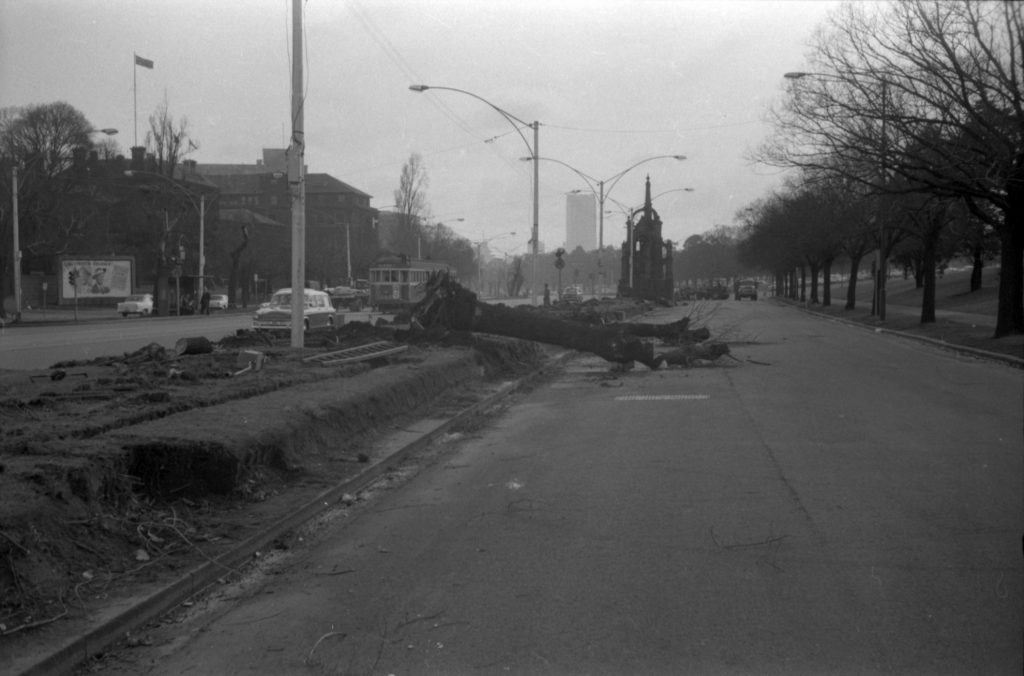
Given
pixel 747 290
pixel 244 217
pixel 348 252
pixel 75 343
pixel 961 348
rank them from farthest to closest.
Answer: pixel 747 290 → pixel 244 217 → pixel 348 252 → pixel 961 348 → pixel 75 343

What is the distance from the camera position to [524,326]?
21.4 m

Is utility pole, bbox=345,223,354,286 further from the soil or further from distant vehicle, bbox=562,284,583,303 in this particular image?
the soil

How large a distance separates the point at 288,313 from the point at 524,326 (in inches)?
398

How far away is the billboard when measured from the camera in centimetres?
5219

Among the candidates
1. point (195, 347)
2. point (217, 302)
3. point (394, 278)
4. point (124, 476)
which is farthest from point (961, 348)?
point (217, 302)

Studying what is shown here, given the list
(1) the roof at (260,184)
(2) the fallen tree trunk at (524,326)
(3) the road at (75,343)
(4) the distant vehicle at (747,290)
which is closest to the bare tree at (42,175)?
(3) the road at (75,343)

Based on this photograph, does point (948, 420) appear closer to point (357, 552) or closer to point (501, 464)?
point (501, 464)

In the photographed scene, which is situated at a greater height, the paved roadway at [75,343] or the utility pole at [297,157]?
the utility pole at [297,157]

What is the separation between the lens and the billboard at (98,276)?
171ft

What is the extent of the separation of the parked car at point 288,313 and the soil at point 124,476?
41.8ft

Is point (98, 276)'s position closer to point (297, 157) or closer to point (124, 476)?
point (297, 157)

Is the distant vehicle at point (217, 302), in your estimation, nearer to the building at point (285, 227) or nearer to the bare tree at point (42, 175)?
the building at point (285, 227)

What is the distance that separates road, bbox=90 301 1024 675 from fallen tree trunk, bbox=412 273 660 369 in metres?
8.84

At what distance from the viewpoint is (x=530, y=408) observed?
627 inches
